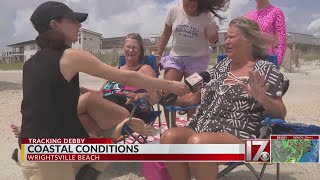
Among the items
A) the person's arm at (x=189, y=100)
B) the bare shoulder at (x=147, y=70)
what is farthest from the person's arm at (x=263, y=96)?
the bare shoulder at (x=147, y=70)

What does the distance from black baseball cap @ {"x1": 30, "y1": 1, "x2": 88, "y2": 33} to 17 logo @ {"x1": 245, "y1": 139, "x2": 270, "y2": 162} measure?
4.41 ft

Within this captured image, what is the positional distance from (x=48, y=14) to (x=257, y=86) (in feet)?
4.41

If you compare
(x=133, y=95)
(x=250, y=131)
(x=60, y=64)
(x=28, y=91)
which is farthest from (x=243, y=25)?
(x=28, y=91)

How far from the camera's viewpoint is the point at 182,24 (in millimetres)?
4270

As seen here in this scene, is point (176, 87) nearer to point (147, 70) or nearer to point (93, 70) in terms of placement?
point (93, 70)

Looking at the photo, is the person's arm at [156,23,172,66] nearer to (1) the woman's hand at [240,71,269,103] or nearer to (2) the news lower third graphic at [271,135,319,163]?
(1) the woman's hand at [240,71,269,103]

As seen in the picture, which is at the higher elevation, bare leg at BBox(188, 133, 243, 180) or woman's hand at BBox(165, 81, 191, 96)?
woman's hand at BBox(165, 81, 191, 96)

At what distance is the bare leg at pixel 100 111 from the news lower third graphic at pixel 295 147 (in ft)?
3.99

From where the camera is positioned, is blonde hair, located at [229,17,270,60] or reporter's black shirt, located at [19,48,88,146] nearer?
reporter's black shirt, located at [19,48,88,146]

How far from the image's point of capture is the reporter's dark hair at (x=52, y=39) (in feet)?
7.42

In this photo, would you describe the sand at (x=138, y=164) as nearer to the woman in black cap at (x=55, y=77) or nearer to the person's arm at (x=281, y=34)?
the person's arm at (x=281, y=34)

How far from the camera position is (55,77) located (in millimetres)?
2209

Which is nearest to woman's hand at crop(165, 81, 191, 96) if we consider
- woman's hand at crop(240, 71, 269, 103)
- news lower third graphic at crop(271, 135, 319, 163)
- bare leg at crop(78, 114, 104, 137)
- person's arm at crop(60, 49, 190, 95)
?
person's arm at crop(60, 49, 190, 95)

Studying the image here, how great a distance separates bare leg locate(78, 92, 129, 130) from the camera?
10.1ft
